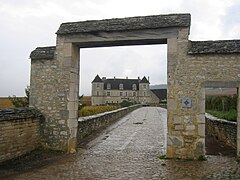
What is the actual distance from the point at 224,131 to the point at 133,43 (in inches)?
195

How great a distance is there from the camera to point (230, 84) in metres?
7.96

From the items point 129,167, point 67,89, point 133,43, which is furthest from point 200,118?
point 67,89

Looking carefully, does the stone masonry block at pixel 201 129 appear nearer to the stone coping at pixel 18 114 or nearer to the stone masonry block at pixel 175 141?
the stone masonry block at pixel 175 141

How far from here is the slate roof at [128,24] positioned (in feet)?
27.5

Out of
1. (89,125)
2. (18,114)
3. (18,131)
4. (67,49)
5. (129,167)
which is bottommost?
(129,167)

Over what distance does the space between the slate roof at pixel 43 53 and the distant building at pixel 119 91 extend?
71167 millimetres

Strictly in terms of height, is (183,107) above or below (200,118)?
above

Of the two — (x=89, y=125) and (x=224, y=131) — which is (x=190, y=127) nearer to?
(x=224, y=131)

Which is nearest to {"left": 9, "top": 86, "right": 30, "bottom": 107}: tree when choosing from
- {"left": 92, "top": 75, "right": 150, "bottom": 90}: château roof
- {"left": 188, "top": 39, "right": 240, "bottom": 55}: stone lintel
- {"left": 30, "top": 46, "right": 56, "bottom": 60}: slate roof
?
{"left": 30, "top": 46, "right": 56, "bottom": 60}: slate roof

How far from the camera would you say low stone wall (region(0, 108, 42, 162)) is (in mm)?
7477

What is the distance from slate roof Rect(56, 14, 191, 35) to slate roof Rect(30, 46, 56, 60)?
68cm

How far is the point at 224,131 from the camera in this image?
10594mm

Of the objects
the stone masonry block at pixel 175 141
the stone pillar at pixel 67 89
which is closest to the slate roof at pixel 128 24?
the stone pillar at pixel 67 89

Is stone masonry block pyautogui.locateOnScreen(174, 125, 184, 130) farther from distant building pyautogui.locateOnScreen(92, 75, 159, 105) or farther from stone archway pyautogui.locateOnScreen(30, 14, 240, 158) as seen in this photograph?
distant building pyautogui.locateOnScreen(92, 75, 159, 105)
